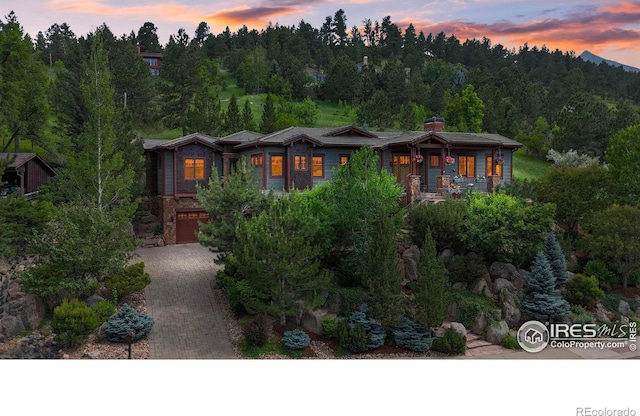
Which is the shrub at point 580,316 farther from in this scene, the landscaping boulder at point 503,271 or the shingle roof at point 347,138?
the shingle roof at point 347,138

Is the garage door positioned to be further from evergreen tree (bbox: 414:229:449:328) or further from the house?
evergreen tree (bbox: 414:229:449:328)

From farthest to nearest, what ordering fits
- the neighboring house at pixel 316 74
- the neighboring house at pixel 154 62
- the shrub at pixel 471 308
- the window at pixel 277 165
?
1. the neighboring house at pixel 154 62
2. the window at pixel 277 165
3. the neighboring house at pixel 316 74
4. the shrub at pixel 471 308

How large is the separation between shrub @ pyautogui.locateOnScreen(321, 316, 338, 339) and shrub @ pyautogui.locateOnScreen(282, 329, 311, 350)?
26.0 inches

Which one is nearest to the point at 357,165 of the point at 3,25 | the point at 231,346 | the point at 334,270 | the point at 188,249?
the point at 334,270

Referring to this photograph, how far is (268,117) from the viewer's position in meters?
27.2

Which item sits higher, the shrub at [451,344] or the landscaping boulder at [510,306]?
the landscaping boulder at [510,306]

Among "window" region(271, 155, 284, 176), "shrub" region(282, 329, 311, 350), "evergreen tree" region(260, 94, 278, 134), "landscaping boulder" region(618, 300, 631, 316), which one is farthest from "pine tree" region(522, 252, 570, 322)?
"evergreen tree" region(260, 94, 278, 134)

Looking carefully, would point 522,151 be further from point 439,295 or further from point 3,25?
point 3,25

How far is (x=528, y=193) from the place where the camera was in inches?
797

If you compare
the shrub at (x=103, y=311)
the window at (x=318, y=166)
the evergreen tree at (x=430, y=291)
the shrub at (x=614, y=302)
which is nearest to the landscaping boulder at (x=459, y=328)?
the evergreen tree at (x=430, y=291)

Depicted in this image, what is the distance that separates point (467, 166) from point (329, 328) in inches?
547

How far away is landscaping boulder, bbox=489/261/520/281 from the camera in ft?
58.5

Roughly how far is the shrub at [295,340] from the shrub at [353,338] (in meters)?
0.97

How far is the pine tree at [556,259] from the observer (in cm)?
1666
